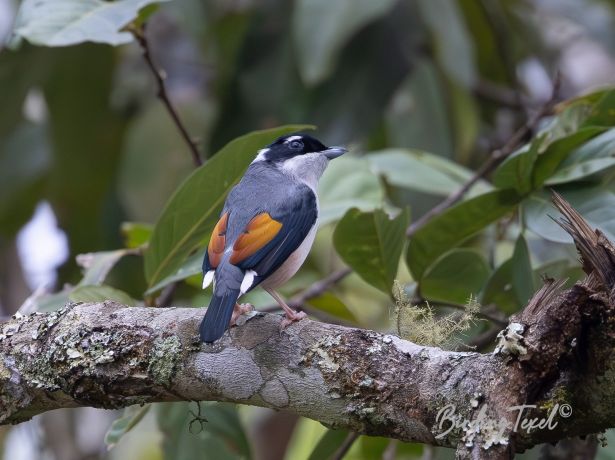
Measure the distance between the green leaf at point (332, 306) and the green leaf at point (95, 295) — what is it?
1078mm

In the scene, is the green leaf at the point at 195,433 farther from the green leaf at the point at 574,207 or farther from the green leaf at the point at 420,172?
A: the green leaf at the point at 574,207

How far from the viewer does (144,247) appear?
3740 millimetres

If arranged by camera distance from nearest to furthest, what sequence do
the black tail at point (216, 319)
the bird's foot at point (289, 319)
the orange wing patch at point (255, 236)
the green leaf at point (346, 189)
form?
the black tail at point (216, 319), the bird's foot at point (289, 319), the orange wing patch at point (255, 236), the green leaf at point (346, 189)

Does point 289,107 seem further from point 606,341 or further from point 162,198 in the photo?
point 606,341

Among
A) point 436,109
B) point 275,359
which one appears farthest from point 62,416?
point 275,359

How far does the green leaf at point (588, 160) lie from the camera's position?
311 cm

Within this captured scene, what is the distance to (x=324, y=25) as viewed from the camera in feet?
16.6

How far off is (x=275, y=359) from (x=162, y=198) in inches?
141

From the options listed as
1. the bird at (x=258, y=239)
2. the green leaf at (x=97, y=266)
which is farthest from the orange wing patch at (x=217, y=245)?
the green leaf at (x=97, y=266)

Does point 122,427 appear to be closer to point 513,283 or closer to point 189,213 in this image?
point 189,213

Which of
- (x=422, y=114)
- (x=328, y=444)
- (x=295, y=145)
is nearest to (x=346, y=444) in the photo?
(x=328, y=444)

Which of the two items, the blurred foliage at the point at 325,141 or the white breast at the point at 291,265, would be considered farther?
the blurred foliage at the point at 325,141

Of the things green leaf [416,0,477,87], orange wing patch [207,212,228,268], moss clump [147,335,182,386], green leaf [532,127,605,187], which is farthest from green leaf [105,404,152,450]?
green leaf [416,0,477,87]

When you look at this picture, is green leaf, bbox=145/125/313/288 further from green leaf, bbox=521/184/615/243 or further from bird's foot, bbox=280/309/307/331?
green leaf, bbox=521/184/615/243
